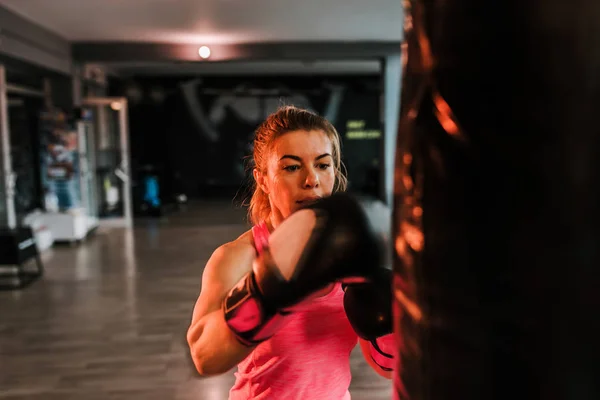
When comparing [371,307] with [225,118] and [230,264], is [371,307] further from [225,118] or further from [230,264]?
[225,118]

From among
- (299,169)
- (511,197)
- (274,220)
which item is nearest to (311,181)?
(299,169)

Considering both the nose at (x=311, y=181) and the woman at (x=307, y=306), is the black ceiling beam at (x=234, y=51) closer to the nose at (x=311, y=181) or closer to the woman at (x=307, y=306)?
the woman at (x=307, y=306)

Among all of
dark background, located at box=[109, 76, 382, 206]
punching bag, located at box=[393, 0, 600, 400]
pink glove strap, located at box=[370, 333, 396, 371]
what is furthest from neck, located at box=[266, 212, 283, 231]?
dark background, located at box=[109, 76, 382, 206]

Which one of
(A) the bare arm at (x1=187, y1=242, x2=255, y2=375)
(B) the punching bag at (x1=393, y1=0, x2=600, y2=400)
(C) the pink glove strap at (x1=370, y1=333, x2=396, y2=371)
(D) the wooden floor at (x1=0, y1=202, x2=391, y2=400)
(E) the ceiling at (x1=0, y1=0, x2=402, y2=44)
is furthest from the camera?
(E) the ceiling at (x1=0, y1=0, x2=402, y2=44)

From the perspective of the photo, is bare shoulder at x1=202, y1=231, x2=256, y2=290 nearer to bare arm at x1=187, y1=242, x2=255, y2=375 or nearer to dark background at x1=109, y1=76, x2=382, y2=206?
bare arm at x1=187, y1=242, x2=255, y2=375

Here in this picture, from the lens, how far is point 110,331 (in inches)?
→ 148

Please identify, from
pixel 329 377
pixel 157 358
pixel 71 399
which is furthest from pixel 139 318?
pixel 329 377

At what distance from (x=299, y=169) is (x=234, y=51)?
731cm

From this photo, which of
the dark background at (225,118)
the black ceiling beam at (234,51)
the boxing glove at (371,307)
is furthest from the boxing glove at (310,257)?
the dark background at (225,118)

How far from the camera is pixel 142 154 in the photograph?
1176 cm

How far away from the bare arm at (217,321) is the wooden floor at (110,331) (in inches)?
17.4

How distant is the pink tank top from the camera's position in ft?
3.43

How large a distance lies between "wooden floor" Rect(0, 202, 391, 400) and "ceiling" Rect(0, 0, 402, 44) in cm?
278

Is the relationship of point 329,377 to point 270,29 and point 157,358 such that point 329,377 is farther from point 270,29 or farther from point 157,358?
point 270,29
